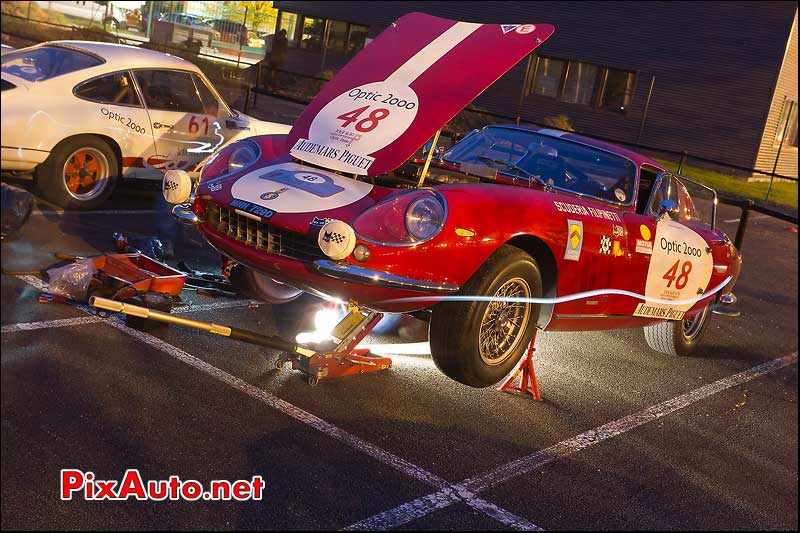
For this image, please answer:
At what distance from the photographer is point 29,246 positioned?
5.53 metres

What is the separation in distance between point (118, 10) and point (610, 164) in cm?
900

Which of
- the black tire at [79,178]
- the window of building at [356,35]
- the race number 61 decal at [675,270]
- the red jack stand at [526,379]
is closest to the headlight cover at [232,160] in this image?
the red jack stand at [526,379]

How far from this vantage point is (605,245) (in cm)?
502

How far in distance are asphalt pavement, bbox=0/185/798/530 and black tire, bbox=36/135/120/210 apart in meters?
0.92

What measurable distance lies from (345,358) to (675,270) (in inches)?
90.1

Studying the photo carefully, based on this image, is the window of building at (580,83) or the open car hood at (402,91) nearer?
the open car hood at (402,91)

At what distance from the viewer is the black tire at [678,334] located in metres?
6.23

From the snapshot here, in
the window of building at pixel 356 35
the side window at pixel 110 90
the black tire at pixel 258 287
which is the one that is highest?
the window of building at pixel 356 35

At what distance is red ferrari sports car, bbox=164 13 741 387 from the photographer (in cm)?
423

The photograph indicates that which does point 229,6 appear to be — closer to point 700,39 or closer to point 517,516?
point 517,516

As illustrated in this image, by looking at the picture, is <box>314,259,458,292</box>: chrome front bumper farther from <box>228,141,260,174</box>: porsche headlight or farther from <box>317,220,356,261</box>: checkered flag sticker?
<box>228,141,260,174</box>: porsche headlight

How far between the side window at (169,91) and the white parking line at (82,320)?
2.77 meters

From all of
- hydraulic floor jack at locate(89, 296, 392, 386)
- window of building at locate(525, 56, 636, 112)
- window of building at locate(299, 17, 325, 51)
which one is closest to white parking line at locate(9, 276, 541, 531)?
hydraulic floor jack at locate(89, 296, 392, 386)

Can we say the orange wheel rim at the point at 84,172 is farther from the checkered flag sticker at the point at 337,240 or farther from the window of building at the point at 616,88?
the window of building at the point at 616,88
